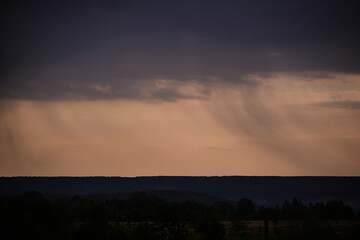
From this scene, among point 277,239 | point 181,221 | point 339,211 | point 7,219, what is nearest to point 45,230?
point 7,219

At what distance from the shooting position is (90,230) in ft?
251

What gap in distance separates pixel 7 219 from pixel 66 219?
9.70 meters

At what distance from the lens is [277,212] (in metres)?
132

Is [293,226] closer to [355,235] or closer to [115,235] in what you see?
[355,235]

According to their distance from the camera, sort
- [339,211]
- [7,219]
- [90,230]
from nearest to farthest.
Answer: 1. [7,219]
2. [90,230]
3. [339,211]

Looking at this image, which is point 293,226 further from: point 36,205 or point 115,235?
point 36,205

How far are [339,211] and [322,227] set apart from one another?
230ft

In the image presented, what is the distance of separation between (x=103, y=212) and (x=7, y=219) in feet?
89.1

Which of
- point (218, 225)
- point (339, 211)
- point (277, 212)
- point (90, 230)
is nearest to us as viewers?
point (90, 230)

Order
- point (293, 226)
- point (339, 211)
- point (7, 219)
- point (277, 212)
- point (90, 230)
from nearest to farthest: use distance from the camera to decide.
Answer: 1. point (7, 219)
2. point (90, 230)
3. point (293, 226)
4. point (277, 212)
5. point (339, 211)

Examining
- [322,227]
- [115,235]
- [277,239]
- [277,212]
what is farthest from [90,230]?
[277,212]

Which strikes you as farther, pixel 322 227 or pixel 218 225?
pixel 322 227

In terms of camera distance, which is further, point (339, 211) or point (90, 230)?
point (339, 211)

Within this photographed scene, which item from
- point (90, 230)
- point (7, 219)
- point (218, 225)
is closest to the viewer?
point (7, 219)
